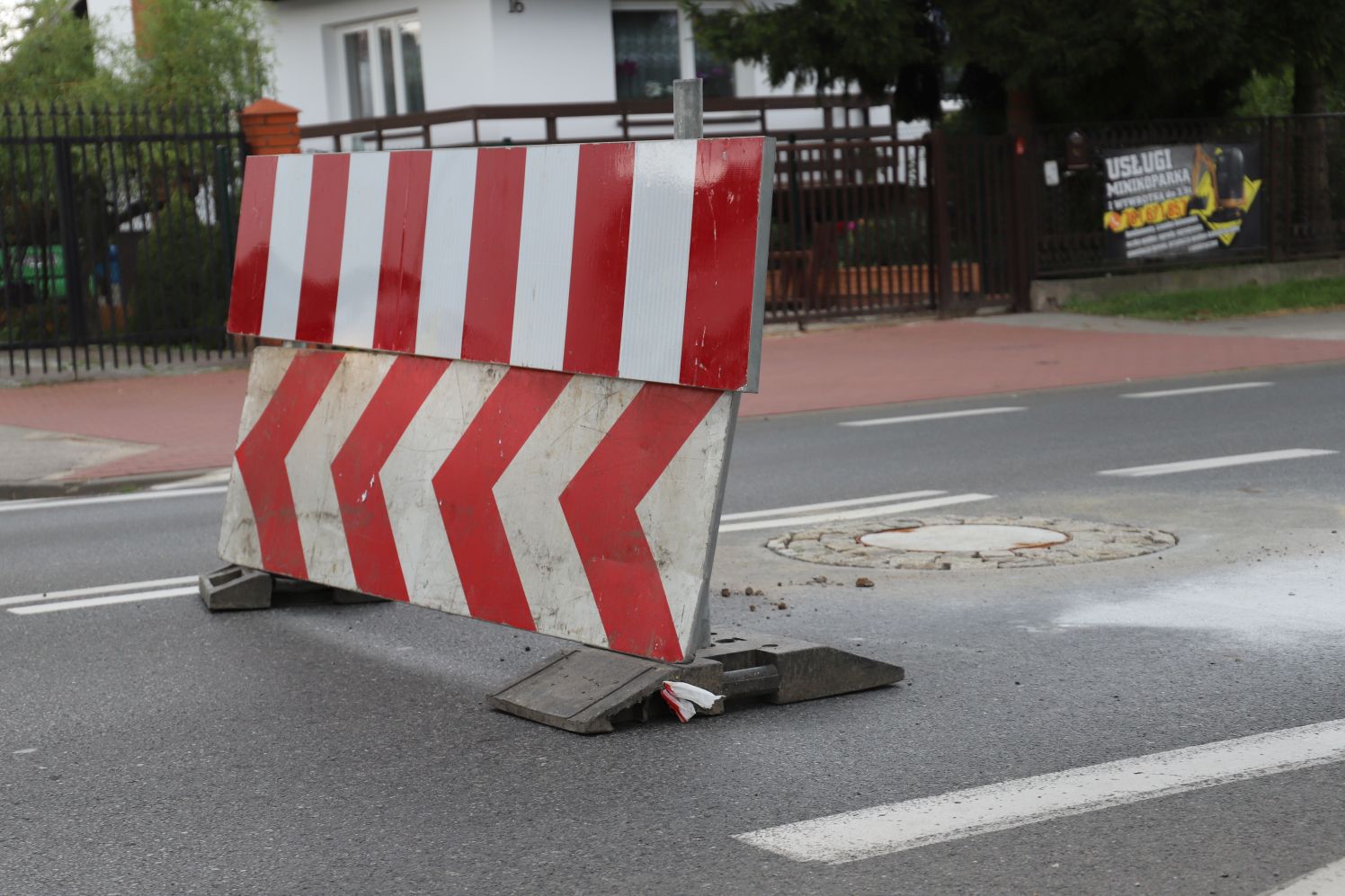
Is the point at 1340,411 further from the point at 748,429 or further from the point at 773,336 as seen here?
the point at 773,336

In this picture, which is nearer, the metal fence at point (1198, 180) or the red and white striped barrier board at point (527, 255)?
the red and white striped barrier board at point (527, 255)

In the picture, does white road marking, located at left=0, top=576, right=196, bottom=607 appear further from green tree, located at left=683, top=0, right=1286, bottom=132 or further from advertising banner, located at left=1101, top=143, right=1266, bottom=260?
advertising banner, located at left=1101, top=143, right=1266, bottom=260

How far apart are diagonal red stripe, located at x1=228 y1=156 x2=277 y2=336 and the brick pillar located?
11.2m

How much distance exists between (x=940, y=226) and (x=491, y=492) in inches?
641

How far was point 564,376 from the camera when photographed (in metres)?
5.57

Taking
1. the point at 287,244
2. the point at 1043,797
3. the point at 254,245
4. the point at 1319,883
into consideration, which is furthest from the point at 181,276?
the point at 1319,883

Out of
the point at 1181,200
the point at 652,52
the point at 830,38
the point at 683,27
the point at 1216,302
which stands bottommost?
the point at 1216,302

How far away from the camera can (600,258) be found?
5418mm

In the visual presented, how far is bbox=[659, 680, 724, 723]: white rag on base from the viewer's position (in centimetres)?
509

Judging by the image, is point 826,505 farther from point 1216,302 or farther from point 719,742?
point 1216,302

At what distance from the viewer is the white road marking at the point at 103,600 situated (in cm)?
710

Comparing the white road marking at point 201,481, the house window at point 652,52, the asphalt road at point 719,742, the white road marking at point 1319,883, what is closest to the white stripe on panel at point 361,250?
the asphalt road at point 719,742

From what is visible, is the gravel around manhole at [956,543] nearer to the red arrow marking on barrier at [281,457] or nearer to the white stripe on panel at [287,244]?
the red arrow marking on barrier at [281,457]

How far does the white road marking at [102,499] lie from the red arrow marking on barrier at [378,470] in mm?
4469
